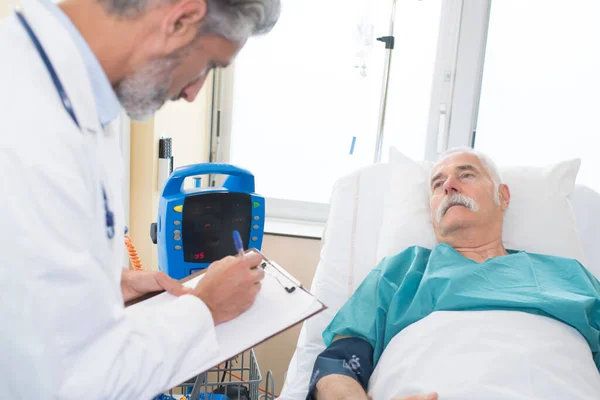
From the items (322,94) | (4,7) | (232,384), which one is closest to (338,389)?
(232,384)

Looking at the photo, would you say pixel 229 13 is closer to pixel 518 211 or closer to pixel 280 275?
pixel 280 275

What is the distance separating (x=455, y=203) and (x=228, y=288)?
0.87 meters

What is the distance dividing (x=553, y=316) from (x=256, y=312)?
0.74 m

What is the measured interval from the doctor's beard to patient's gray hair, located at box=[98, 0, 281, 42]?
2.8 inches

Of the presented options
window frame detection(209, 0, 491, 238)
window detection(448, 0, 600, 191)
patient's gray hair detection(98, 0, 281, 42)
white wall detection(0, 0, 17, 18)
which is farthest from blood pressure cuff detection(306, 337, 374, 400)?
window detection(448, 0, 600, 191)

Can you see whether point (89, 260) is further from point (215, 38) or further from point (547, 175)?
point (547, 175)

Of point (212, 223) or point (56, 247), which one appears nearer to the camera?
point (56, 247)

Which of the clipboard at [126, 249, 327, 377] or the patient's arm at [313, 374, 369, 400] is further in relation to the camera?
the patient's arm at [313, 374, 369, 400]

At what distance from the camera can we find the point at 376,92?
2.47 metres

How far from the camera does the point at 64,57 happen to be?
630mm

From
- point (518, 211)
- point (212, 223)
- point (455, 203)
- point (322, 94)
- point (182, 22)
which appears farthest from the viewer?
point (322, 94)

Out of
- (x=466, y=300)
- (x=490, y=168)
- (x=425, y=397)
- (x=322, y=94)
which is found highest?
(x=322, y=94)

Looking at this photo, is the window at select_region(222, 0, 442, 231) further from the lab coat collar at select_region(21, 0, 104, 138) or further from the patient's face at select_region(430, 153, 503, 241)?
the lab coat collar at select_region(21, 0, 104, 138)

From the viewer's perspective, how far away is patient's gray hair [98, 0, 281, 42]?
679 millimetres
